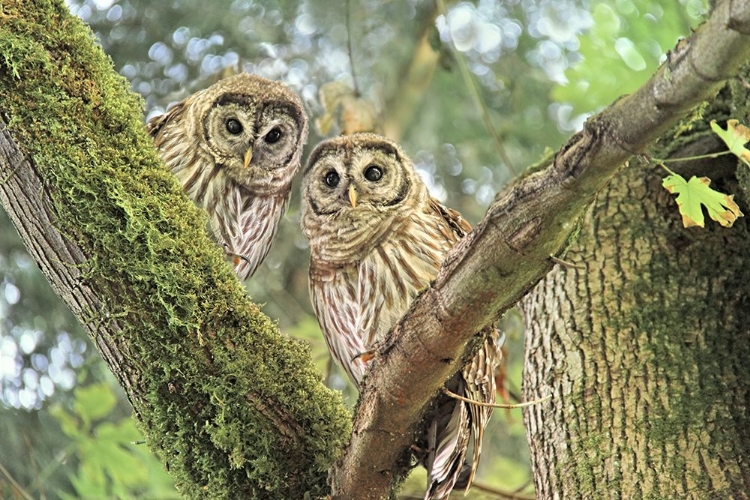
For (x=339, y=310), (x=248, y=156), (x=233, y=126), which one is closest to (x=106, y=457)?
(x=339, y=310)

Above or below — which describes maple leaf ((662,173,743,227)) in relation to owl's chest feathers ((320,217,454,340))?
above

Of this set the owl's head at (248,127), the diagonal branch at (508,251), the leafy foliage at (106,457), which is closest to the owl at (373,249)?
the owl's head at (248,127)

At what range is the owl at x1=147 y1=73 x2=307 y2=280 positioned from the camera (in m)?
3.99

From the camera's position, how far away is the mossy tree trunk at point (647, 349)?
297cm

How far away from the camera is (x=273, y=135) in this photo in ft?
13.8

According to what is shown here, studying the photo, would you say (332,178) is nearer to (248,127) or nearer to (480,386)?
(248,127)

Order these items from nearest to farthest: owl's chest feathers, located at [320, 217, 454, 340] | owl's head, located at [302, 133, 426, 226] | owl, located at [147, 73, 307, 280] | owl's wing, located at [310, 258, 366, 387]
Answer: owl's chest feathers, located at [320, 217, 454, 340], owl's wing, located at [310, 258, 366, 387], owl's head, located at [302, 133, 426, 226], owl, located at [147, 73, 307, 280]

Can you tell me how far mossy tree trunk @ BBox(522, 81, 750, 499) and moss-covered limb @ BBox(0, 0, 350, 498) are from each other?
1.05 meters

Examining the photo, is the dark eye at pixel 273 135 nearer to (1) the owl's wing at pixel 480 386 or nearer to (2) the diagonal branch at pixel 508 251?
(1) the owl's wing at pixel 480 386

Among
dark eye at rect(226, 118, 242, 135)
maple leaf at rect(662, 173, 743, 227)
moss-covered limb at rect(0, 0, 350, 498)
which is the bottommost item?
moss-covered limb at rect(0, 0, 350, 498)

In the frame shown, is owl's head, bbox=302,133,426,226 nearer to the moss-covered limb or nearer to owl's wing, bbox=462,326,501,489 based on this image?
owl's wing, bbox=462,326,501,489

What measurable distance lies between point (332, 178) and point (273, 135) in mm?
477

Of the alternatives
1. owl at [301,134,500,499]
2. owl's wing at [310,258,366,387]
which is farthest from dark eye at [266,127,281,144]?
owl's wing at [310,258,366,387]

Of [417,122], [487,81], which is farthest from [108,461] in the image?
[487,81]
